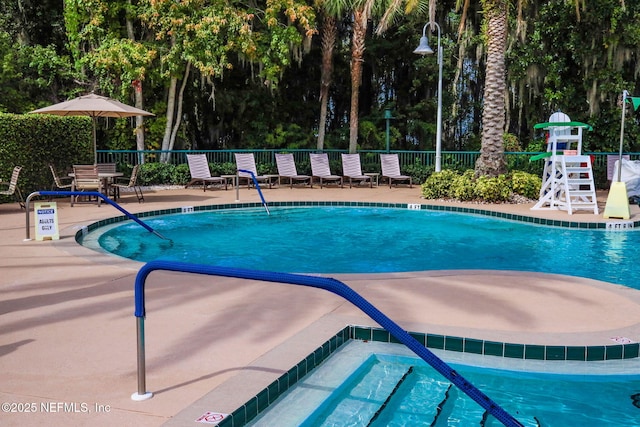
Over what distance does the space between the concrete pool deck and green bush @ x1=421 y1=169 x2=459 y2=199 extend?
7162 mm

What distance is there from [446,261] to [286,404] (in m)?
5.07

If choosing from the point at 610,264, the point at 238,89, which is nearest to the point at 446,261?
the point at 610,264

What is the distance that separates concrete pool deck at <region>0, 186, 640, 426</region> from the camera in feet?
10.9

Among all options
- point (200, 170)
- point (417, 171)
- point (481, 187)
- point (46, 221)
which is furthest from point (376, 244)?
point (417, 171)

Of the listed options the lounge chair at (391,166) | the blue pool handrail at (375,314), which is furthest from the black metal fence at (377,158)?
the blue pool handrail at (375,314)

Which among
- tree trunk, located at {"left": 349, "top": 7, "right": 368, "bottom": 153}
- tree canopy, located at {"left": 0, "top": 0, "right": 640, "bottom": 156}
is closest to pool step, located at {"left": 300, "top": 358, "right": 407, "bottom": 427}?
tree canopy, located at {"left": 0, "top": 0, "right": 640, "bottom": 156}

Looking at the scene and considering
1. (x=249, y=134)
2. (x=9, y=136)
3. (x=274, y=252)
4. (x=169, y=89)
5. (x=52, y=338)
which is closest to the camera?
(x=52, y=338)

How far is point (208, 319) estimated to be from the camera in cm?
471

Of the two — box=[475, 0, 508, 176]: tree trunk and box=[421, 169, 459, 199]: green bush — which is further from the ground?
box=[475, 0, 508, 176]: tree trunk

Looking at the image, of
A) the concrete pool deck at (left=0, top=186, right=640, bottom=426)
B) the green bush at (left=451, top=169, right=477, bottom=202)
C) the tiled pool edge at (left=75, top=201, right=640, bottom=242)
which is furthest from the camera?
the green bush at (left=451, top=169, right=477, bottom=202)

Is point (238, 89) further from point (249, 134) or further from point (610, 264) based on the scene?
point (610, 264)

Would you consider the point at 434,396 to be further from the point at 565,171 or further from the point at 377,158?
the point at 377,158

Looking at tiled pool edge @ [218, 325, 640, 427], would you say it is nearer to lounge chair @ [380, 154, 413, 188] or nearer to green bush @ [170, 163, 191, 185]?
lounge chair @ [380, 154, 413, 188]

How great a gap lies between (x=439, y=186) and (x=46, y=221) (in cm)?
799
